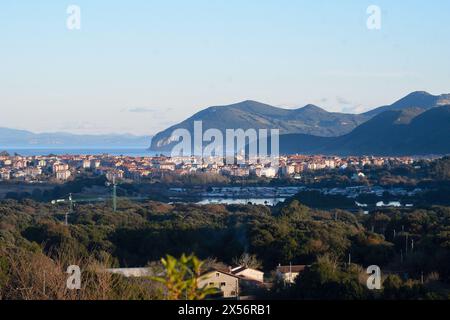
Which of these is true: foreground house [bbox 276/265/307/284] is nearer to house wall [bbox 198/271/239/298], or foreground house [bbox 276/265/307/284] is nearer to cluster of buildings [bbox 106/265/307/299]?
cluster of buildings [bbox 106/265/307/299]

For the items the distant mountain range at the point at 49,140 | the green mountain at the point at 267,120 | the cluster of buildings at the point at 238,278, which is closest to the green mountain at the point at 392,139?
the green mountain at the point at 267,120

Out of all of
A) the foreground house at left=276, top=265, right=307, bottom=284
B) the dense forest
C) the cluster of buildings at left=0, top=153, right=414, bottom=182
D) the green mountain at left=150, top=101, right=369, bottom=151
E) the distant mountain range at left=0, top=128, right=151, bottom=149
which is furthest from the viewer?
the distant mountain range at left=0, top=128, right=151, bottom=149

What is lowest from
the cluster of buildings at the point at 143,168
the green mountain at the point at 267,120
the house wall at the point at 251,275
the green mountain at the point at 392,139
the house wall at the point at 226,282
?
the house wall at the point at 251,275

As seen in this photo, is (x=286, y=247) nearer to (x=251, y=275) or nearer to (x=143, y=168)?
(x=251, y=275)

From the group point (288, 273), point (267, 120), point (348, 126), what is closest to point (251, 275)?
point (288, 273)

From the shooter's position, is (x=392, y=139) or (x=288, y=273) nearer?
(x=288, y=273)

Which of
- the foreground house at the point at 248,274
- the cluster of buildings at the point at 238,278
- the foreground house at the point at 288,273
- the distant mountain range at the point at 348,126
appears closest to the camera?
the cluster of buildings at the point at 238,278

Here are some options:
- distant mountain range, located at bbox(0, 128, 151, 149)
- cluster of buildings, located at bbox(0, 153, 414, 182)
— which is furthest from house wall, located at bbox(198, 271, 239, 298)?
distant mountain range, located at bbox(0, 128, 151, 149)

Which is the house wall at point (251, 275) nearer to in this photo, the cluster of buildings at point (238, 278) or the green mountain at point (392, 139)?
the cluster of buildings at point (238, 278)
